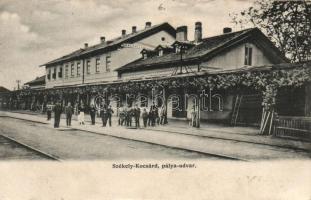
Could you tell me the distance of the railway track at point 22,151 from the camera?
596 centimetres

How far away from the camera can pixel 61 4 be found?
20.9 feet

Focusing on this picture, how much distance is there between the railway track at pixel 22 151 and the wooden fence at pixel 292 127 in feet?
13.8

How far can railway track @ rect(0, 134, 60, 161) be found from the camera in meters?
5.96

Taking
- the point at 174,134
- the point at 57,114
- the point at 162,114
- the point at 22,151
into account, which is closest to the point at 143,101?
the point at 162,114

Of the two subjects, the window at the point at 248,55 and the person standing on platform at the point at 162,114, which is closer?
the person standing on platform at the point at 162,114

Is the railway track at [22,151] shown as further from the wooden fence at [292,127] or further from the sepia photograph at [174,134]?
the wooden fence at [292,127]

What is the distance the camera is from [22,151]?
648cm

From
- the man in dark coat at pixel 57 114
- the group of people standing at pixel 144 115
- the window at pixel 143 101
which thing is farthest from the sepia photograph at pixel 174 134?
the window at pixel 143 101

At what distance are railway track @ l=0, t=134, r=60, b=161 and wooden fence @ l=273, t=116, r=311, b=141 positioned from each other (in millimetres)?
4220

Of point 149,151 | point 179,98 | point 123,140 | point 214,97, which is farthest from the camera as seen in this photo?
point 179,98

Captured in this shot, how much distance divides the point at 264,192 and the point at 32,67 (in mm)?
4635

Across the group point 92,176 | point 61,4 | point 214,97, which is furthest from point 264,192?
point 214,97

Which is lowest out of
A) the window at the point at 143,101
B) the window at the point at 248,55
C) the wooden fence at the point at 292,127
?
the wooden fence at the point at 292,127

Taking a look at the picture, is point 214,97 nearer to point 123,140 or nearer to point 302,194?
point 123,140
